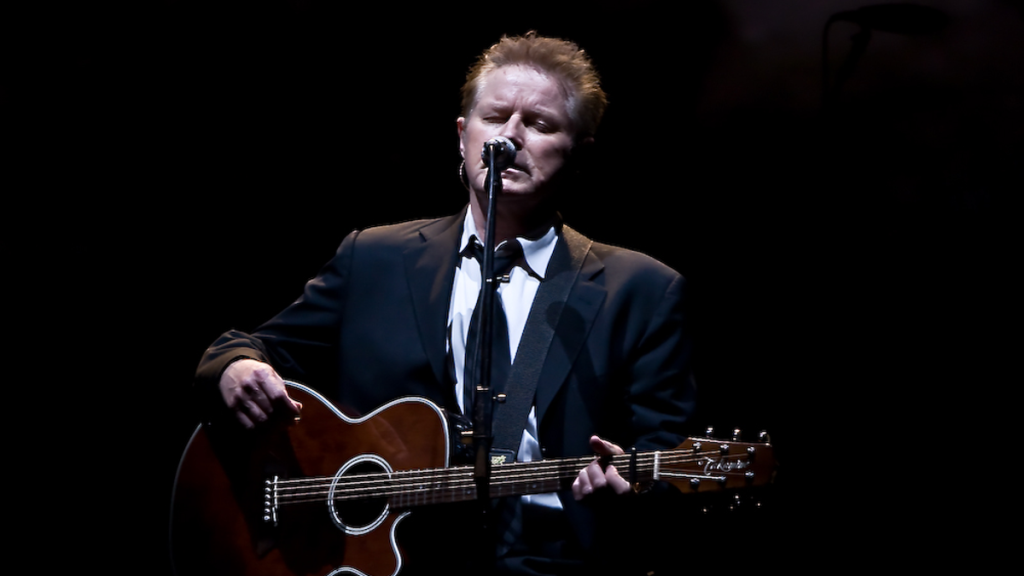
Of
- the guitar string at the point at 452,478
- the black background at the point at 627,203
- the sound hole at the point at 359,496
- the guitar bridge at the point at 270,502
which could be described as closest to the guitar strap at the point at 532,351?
the guitar string at the point at 452,478

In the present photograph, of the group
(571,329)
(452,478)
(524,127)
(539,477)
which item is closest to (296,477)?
(452,478)

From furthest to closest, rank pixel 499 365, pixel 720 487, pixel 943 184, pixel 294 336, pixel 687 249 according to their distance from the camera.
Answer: pixel 687 249
pixel 943 184
pixel 294 336
pixel 499 365
pixel 720 487

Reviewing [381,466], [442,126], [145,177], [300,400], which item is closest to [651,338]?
[381,466]

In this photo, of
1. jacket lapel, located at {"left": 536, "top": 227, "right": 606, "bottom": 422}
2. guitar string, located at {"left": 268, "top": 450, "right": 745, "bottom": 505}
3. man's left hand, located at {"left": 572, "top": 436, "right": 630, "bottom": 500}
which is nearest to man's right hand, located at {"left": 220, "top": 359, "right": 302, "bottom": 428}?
guitar string, located at {"left": 268, "top": 450, "right": 745, "bottom": 505}

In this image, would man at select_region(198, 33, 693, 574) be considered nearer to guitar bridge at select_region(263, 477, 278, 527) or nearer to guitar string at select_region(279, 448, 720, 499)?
guitar string at select_region(279, 448, 720, 499)

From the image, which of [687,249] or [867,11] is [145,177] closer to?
[687,249]

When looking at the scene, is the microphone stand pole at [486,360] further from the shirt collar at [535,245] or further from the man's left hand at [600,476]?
the shirt collar at [535,245]

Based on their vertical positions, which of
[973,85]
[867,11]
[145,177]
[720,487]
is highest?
[867,11]

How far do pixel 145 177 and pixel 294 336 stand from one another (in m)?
1.14

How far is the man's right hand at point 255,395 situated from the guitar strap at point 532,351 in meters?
0.61

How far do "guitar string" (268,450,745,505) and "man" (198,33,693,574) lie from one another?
10cm

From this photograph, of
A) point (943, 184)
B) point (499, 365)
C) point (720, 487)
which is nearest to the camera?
point (720, 487)

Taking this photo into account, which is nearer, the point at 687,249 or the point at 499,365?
the point at 499,365

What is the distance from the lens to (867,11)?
10.7 feet
